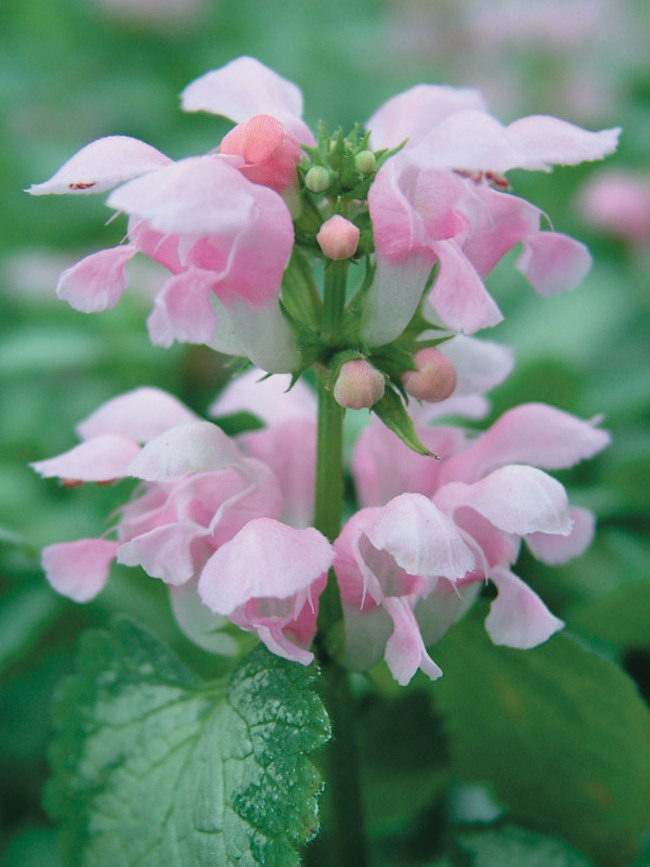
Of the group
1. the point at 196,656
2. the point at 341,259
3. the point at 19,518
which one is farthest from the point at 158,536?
the point at 19,518

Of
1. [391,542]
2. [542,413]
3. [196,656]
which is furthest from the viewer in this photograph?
[196,656]

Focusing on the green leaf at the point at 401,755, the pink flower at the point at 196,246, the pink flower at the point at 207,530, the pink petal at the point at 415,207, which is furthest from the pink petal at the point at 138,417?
the green leaf at the point at 401,755

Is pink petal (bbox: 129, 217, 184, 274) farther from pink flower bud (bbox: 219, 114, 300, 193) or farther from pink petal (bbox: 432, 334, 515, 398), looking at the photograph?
pink petal (bbox: 432, 334, 515, 398)

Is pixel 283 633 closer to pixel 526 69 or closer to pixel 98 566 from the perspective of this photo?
pixel 98 566

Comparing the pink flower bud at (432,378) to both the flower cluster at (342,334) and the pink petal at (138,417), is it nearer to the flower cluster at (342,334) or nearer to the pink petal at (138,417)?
the flower cluster at (342,334)

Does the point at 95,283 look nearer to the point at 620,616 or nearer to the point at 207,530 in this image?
the point at 207,530
